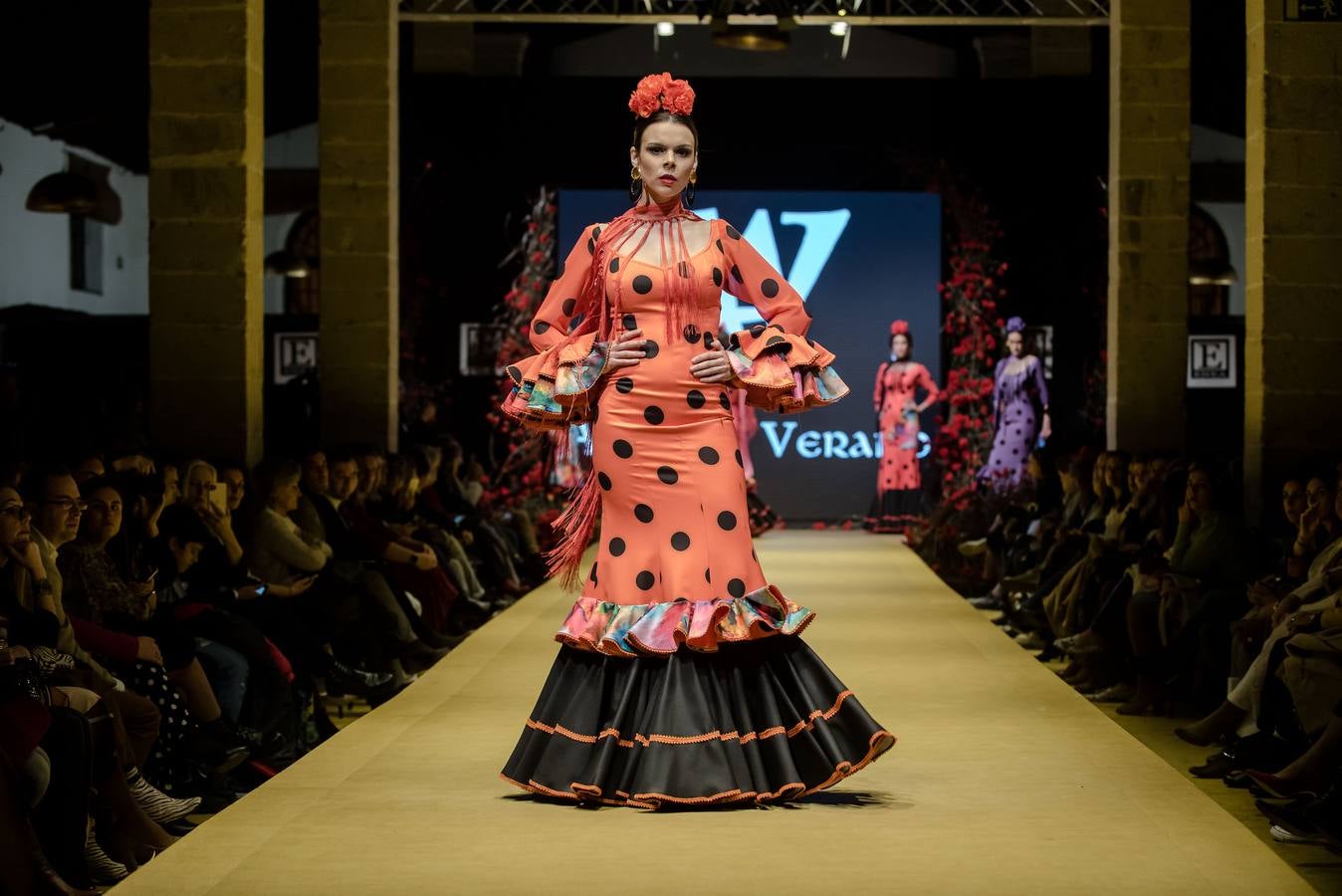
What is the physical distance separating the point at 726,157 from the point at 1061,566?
792cm

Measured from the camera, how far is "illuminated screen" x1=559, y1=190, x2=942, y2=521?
14570 millimetres

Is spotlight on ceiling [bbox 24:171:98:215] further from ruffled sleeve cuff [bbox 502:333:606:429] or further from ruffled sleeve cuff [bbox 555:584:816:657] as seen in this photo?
ruffled sleeve cuff [bbox 555:584:816:657]

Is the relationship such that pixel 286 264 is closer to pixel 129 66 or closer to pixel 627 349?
pixel 129 66

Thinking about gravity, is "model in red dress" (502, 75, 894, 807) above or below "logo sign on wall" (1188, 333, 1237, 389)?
below

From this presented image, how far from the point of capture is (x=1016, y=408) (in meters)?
11.2

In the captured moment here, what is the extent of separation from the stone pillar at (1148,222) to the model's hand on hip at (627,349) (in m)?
6.02

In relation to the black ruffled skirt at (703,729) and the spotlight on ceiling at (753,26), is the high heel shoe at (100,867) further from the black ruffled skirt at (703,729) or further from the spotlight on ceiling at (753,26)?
the spotlight on ceiling at (753,26)

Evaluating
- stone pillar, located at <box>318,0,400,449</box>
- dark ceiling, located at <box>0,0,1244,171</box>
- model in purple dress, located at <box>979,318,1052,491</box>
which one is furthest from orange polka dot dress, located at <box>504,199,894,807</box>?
dark ceiling, located at <box>0,0,1244,171</box>

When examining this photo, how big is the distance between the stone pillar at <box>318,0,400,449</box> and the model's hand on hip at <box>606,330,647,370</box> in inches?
228

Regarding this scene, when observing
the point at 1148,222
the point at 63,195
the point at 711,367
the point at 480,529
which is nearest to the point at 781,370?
the point at 711,367

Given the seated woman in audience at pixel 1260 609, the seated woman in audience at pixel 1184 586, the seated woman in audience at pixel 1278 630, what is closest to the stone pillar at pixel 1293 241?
the seated woman in audience at pixel 1184 586

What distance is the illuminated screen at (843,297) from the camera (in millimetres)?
14570

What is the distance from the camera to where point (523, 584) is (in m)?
9.12

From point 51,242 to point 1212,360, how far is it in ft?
29.4
